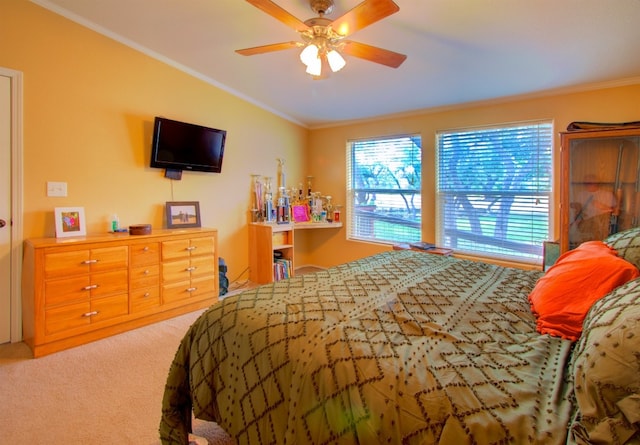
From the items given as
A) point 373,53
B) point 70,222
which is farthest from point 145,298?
point 373,53

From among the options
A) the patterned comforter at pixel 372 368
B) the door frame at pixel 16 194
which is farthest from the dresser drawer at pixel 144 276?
the patterned comforter at pixel 372 368

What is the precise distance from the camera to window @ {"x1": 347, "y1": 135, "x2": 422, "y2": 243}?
165 inches

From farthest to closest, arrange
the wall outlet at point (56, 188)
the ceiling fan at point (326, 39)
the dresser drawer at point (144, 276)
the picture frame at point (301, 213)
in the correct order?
1. the picture frame at point (301, 213)
2. the dresser drawer at point (144, 276)
3. the wall outlet at point (56, 188)
4. the ceiling fan at point (326, 39)

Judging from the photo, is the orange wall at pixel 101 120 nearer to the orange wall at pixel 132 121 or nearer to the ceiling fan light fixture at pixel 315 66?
the orange wall at pixel 132 121

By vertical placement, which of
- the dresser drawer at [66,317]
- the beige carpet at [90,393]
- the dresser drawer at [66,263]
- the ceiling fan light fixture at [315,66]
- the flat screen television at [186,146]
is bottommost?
the beige carpet at [90,393]

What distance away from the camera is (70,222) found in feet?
9.42

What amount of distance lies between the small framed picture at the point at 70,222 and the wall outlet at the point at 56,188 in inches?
5.6

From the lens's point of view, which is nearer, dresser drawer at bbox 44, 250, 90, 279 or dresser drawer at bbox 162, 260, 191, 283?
dresser drawer at bbox 44, 250, 90, 279

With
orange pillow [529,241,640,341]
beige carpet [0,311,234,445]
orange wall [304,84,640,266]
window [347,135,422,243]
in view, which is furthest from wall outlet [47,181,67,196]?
orange pillow [529,241,640,341]

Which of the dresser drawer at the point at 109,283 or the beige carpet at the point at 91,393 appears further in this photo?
the dresser drawer at the point at 109,283

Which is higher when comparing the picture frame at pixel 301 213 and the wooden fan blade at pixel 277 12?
the wooden fan blade at pixel 277 12

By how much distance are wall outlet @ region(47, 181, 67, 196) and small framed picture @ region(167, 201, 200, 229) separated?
91 centimetres

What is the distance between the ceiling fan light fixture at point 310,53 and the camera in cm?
216

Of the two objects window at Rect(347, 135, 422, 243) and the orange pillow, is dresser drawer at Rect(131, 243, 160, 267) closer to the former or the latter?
window at Rect(347, 135, 422, 243)
